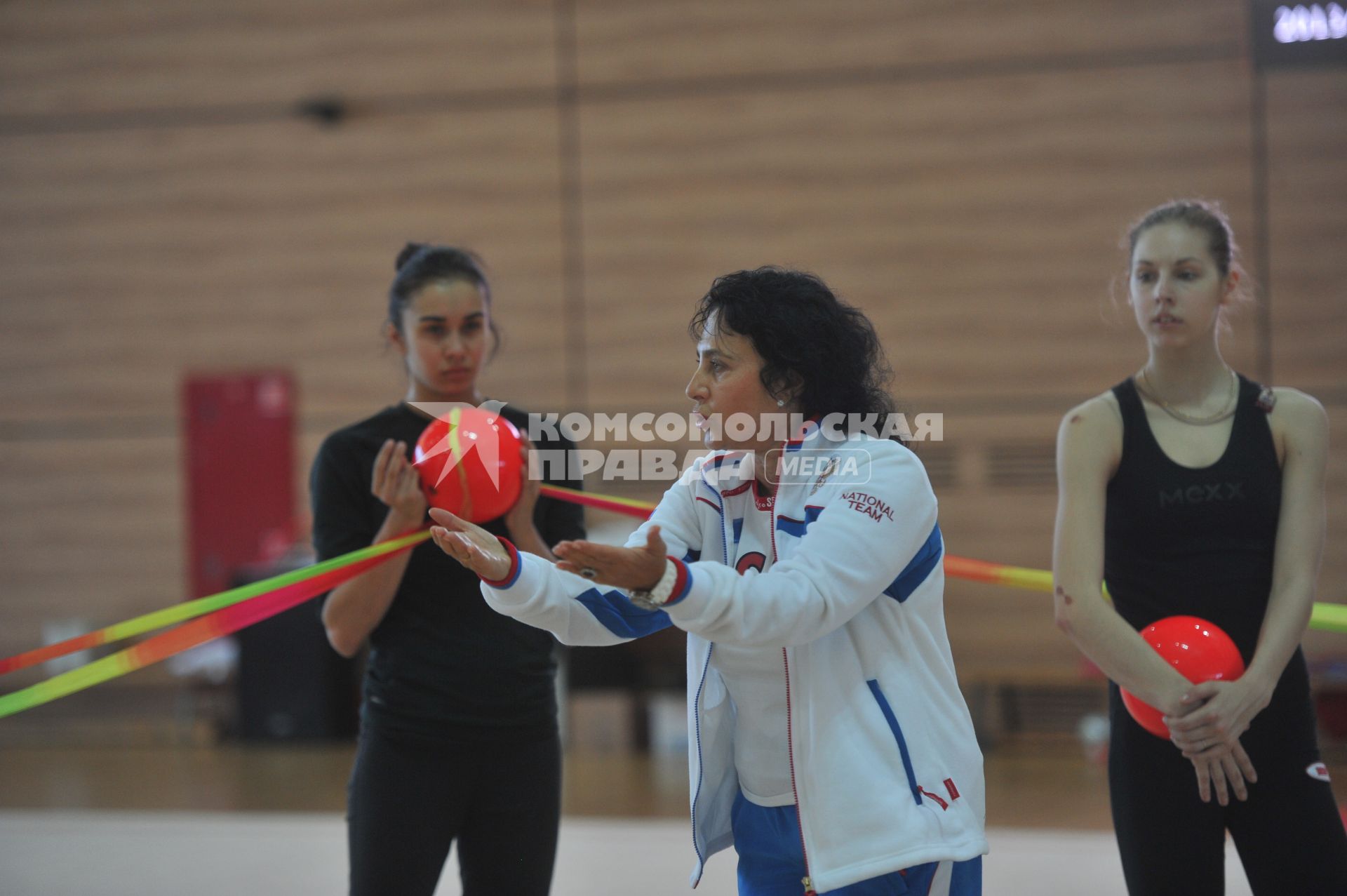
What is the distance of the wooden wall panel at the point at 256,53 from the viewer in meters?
6.26

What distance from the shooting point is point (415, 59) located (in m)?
6.34

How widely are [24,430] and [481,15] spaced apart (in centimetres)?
376

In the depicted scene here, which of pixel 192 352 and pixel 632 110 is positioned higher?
pixel 632 110

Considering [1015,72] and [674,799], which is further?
[1015,72]

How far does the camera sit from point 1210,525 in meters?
2.00

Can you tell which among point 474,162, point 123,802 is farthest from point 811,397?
point 474,162

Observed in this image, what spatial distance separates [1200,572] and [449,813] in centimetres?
151

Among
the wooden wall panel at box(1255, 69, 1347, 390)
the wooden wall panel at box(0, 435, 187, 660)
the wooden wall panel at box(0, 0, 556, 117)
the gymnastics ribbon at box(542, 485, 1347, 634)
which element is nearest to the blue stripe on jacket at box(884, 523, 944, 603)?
the gymnastics ribbon at box(542, 485, 1347, 634)

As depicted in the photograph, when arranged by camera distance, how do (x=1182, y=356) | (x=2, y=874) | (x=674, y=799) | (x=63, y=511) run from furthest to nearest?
(x=63, y=511)
(x=674, y=799)
(x=2, y=874)
(x=1182, y=356)

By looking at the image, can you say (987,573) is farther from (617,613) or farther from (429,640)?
(429,640)

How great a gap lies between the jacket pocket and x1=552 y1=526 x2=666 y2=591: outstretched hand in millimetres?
430

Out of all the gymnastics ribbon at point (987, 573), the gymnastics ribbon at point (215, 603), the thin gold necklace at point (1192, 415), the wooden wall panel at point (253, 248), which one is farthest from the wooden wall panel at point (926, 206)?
the gymnastics ribbon at point (215, 603)

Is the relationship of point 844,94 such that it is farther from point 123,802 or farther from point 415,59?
point 123,802

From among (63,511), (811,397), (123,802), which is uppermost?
(811,397)
